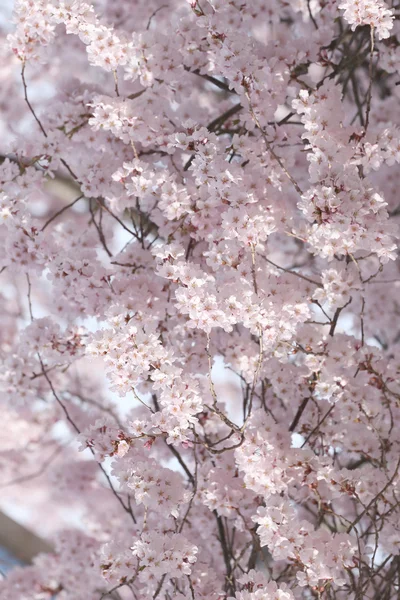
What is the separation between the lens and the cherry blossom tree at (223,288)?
1335 millimetres

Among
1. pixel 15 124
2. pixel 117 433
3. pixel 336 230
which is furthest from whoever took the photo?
pixel 15 124

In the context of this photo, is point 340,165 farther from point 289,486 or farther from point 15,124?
point 15,124

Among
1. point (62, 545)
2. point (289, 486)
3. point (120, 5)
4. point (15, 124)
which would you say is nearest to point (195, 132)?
point (289, 486)

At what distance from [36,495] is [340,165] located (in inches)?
168

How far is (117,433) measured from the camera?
55.5 inches

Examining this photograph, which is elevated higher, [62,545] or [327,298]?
[327,298]

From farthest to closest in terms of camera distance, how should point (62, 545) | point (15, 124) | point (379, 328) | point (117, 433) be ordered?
point (15, 124) → point (379, 328) → point (62, 545) → point (117, 433)

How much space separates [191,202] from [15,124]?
2.38 m

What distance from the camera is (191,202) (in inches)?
59.0

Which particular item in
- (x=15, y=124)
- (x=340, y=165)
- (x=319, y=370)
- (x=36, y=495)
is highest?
(x=15, y=124)

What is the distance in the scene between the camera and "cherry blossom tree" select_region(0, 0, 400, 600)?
1.33 meters

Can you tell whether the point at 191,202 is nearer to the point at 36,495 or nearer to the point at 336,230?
the point at 336,230

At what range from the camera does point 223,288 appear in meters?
1.37

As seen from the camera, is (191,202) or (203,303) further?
(191,202)
